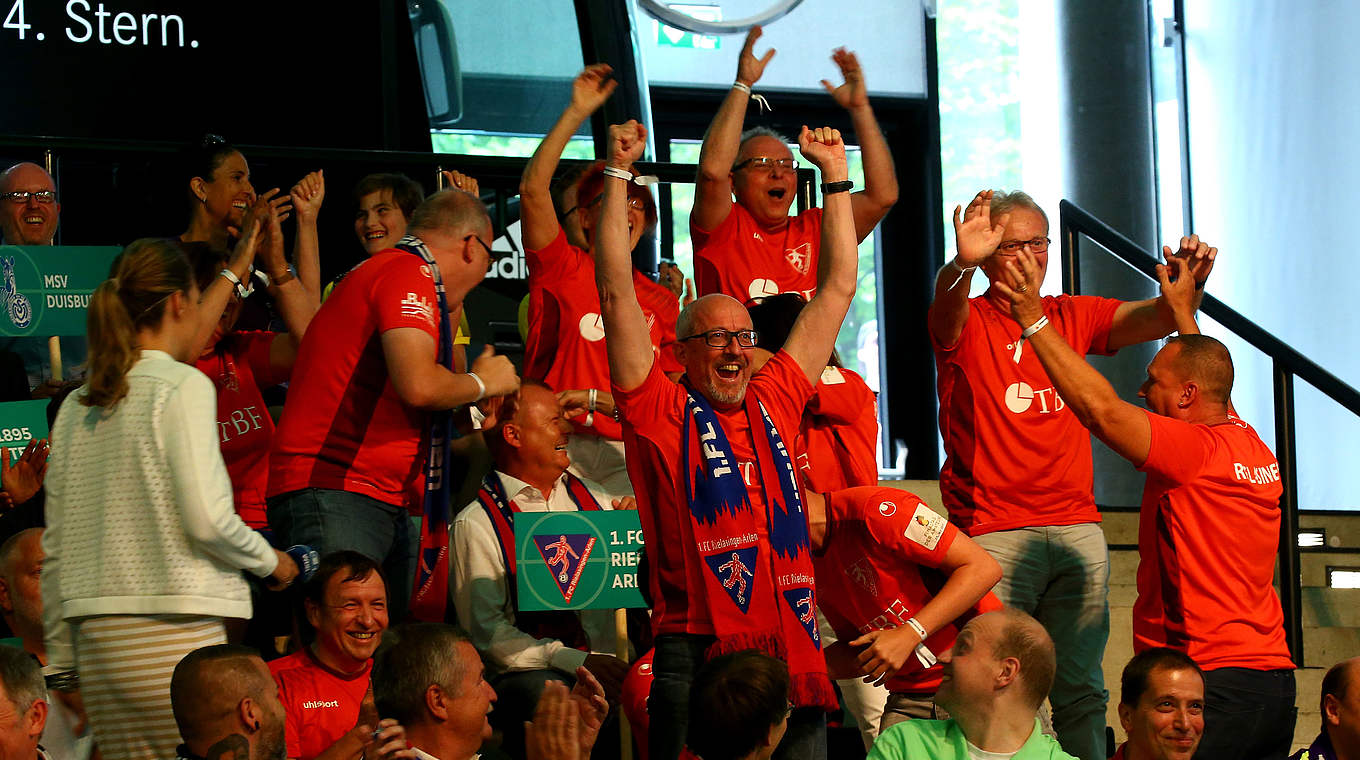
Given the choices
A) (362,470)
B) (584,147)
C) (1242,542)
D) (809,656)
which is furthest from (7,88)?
(1242,542)

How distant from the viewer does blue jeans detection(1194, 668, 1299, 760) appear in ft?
15.1

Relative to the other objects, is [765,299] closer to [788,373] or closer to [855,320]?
[788,373]

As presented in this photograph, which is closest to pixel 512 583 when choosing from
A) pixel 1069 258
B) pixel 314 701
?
pixel 314 701

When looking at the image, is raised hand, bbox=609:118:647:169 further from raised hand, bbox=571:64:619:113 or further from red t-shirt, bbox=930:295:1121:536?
red t-shirt, bbox=930:295:1121:536

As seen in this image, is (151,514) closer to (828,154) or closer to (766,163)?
(828,154)

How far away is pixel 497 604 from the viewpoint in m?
5.14

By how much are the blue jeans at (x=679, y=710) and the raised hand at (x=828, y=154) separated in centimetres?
138

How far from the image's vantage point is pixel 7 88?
6723 mm

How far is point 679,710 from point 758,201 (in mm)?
2409

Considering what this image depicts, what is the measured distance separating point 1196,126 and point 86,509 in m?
9.79

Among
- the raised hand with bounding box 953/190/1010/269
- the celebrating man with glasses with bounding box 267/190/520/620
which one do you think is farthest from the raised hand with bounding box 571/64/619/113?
the raised hand with bounding box 953/190/1010/269

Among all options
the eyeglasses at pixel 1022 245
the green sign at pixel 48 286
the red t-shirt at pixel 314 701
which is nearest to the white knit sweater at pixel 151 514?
the red t-shirt at pixel 314 701

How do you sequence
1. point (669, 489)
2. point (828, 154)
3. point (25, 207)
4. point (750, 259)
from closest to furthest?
point (669, 489), point (828, 154), point (750, 259), point (25, 207)

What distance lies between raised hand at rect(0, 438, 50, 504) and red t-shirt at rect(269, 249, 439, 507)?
1058mm
